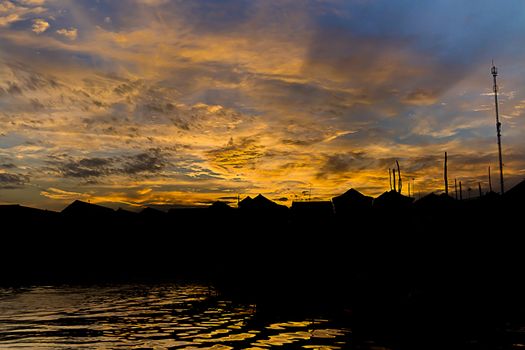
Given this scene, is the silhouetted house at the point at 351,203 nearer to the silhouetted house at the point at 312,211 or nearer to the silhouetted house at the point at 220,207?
the silhouetted house at the point at 312,211

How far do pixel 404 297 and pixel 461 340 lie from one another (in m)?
8.26

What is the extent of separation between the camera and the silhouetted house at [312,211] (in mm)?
66938

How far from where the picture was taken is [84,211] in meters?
77.8

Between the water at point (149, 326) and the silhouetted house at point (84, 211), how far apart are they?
4343 centimetres

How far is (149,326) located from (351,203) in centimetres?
4575

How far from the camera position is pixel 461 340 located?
17500 millimetres

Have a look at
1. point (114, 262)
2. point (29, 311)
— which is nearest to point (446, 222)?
point (29, 311)

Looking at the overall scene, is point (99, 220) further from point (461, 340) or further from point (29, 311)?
point (461, 340)

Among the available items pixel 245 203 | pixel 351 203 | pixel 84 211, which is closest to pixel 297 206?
pixel 245 203

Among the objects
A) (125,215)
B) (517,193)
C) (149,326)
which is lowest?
(149,326)

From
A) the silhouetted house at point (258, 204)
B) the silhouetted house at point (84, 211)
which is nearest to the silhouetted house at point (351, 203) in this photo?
the silhouetted house at point (258, 204)

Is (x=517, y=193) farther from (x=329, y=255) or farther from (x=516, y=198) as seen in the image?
(x=329, y=255)

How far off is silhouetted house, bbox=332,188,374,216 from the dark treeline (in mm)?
128

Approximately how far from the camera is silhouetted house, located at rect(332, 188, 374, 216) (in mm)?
64312
